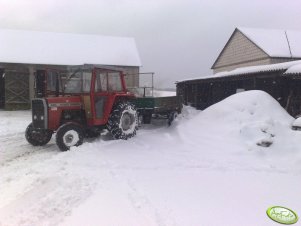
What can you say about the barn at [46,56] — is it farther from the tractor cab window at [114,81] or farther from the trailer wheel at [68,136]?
the trailer wheel at [68,136]

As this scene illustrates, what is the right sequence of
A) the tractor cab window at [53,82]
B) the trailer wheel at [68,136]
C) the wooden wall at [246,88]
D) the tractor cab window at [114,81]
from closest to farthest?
1. the trailer wheel at [68,136]
2. the tractor cab window at [53,82]
3. the tractor cab window at [114,81]
4. the wooden wall at [246,88]

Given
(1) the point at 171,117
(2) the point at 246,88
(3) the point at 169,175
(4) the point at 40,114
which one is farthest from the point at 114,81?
(2) the point at 246,88

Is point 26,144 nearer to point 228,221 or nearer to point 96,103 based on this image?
point 96,103

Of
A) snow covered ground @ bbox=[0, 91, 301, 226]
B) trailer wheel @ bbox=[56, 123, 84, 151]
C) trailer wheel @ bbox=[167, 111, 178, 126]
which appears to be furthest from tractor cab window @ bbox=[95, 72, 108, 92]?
trailer wheel @ bbox=[167, 111, 178, 126]

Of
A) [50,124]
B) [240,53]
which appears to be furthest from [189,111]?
[240,53]

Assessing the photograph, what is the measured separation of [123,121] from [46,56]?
17469 millimetres

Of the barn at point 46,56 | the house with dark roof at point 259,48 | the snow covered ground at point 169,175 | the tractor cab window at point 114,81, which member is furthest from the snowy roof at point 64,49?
the tractor cab window at point 114,81

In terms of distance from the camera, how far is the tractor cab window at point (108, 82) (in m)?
9.82

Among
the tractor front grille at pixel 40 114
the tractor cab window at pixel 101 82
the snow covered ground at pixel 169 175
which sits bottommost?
the snow covered ground at pixel 169 175

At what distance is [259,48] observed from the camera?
25516 millimetres

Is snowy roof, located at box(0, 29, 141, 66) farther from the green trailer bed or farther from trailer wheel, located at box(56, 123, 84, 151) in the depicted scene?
trailer wheel, located at box(56, 123, 84, 151)

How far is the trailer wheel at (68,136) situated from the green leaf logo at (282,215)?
534 centimetres

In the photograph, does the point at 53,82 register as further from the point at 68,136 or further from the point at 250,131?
the point at 250,131

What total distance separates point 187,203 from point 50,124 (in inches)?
204
